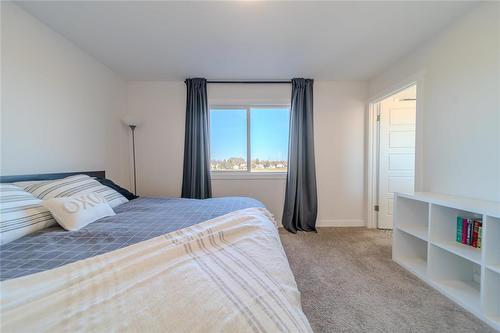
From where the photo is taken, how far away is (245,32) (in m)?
1.89

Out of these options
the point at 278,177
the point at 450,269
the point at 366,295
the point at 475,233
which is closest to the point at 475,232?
the point at 475,233

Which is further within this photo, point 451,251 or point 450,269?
point 450,269

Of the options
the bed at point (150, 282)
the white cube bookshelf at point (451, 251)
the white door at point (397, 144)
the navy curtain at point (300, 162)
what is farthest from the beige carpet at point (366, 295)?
the white door at point (397, 144)

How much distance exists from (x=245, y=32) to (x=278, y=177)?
199 cm

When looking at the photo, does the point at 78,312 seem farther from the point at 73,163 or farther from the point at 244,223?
the point at 73,163

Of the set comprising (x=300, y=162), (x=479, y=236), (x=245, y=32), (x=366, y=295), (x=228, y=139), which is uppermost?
(x=245, y=32)

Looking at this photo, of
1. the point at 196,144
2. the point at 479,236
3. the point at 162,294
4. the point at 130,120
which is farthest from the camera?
the point at 196,144

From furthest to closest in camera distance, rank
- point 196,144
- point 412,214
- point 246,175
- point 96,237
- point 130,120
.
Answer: point 246,175 < point 196,144 < point 130,120 < point 412,214 < point 96,237

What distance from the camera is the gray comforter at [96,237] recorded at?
2.78ft

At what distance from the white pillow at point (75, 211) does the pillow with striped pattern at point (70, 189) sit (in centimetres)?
19

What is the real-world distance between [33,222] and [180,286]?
126cm

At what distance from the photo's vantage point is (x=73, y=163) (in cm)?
209

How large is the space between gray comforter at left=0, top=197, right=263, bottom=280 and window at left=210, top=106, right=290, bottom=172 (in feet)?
4.99

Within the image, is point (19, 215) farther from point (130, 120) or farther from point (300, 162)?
point (300, 162)
